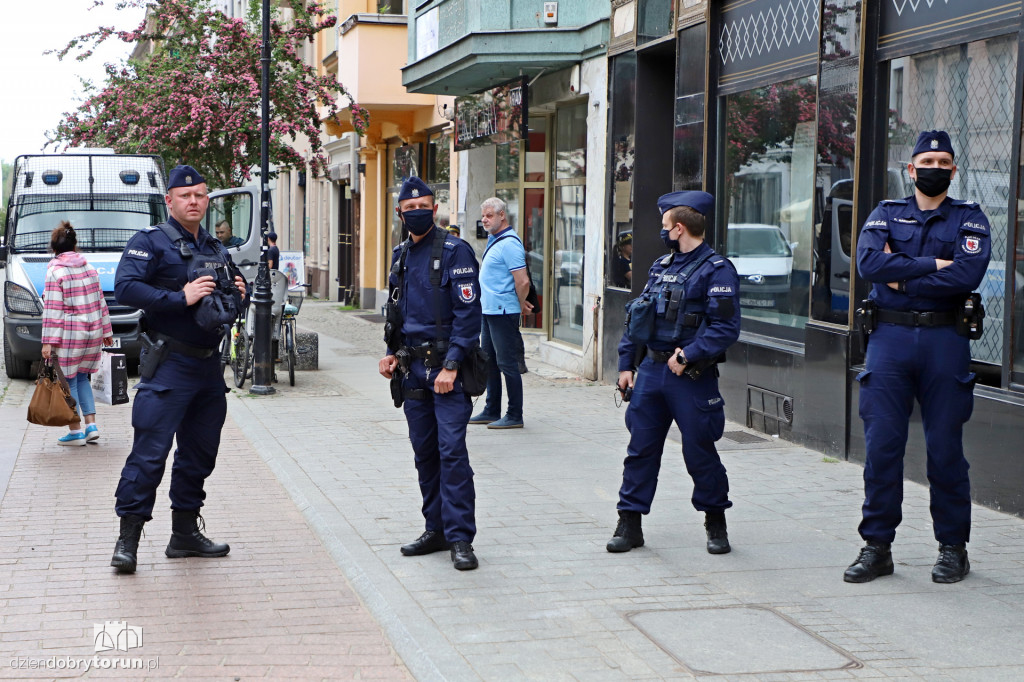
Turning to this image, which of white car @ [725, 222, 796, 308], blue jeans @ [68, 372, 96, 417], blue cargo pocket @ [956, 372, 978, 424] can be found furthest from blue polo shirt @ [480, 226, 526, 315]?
blue cargo pocket @ [956, 372, 978, 424]

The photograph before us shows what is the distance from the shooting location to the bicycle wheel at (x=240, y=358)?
1332cm

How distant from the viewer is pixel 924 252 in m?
5.72


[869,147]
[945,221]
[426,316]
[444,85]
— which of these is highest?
[444,85]

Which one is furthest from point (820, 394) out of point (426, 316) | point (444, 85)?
point (444, 85)

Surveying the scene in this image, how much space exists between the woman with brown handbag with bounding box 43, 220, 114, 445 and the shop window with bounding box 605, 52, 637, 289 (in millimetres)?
5628

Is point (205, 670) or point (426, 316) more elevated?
point (426, 316)

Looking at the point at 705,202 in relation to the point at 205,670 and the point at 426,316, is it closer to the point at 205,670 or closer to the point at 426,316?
the point at 426,316

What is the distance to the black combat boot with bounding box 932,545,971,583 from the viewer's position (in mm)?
5688

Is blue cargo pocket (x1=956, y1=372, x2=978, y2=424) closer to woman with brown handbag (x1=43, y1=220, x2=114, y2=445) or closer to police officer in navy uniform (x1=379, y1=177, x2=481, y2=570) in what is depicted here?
police officer in navy uniform (x1=379, y1=177, x2=481, y2=570)

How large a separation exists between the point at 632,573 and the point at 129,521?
2456mm

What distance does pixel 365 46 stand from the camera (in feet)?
70.8

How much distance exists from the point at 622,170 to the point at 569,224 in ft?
8.91

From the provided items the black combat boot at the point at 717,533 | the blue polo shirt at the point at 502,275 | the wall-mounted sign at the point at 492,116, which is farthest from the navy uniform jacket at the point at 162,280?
the wall-mounted sign at the point at 492,116
